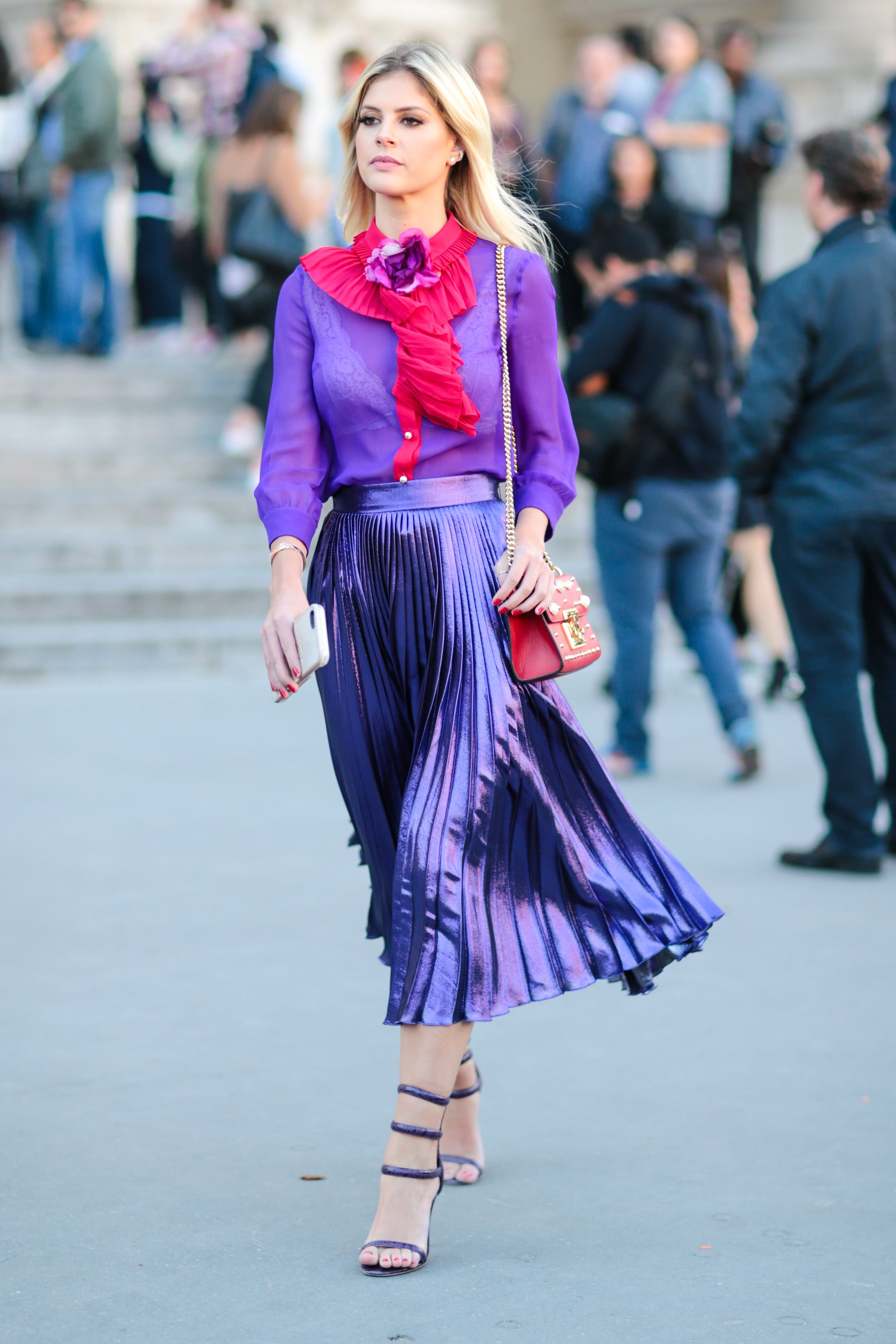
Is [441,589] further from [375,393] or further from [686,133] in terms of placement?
[686,133]

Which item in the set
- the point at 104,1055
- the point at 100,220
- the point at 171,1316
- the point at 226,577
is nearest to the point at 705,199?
the point at 100,220

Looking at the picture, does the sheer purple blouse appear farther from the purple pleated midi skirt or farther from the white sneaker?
the white sneaker

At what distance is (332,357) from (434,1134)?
127cm

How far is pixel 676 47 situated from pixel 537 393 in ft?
33.8

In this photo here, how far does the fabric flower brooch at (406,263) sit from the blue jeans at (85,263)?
941 cm

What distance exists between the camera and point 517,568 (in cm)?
322

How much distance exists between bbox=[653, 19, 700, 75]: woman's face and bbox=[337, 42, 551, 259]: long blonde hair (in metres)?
9.85

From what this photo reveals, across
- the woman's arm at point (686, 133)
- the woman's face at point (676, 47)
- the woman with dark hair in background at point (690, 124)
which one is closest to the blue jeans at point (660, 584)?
the woman with dark hair in background at point (690, 124)

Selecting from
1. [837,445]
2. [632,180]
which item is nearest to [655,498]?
[837,445]

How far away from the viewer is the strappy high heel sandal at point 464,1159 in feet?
11.4

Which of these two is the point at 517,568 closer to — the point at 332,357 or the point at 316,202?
the point at 332,357

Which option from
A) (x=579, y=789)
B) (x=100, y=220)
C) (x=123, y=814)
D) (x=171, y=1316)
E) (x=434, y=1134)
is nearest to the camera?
(x=171, y=1316)

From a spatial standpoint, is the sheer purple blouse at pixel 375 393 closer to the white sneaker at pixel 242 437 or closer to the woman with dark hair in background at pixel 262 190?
the woman with dark hair in background at pixel 262 190

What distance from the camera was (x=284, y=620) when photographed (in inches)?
124
